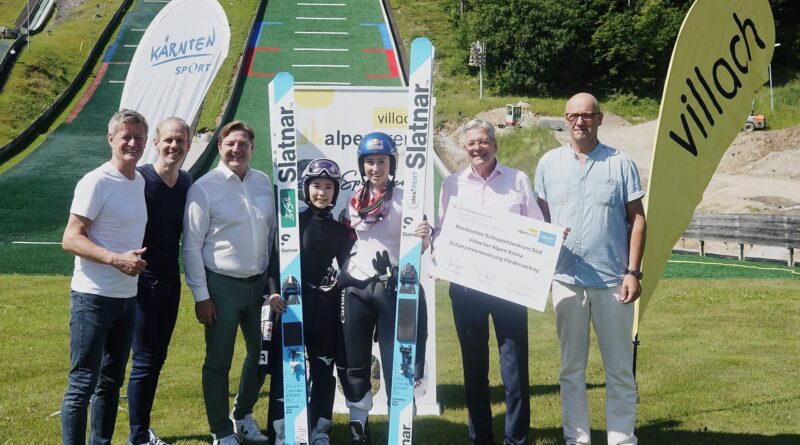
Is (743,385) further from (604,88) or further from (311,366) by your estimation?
(604,88)

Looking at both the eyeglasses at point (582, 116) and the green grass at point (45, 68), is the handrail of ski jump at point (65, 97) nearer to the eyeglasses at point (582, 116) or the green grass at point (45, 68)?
the green grass at point (45, 68)

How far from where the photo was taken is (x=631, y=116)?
32.8 metres

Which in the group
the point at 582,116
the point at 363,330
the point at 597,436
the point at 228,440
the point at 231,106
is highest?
the point at 231,106

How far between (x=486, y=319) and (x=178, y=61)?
3571 millimetres

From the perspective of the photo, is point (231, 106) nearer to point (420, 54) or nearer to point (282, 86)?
point (282, 86)

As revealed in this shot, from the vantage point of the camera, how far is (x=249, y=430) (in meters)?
4.86

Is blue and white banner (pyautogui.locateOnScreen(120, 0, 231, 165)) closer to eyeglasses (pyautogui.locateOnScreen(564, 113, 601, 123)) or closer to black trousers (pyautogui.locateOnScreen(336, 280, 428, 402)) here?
black trousers (pyautogui.locateOnScreen(336, 280, 428, 402))

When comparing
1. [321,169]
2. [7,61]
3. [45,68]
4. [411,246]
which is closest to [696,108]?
[411,246]

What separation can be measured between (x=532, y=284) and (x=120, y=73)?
88.1ft

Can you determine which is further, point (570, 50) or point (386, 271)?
point (570, 50)

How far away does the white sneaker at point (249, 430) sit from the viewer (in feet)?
15.8

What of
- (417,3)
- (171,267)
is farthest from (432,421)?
(417,3)

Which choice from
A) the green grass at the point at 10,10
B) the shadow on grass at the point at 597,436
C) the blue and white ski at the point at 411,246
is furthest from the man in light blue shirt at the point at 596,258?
the green grass at the point at 10,10

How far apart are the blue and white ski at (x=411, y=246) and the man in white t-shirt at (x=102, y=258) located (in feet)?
4.90
